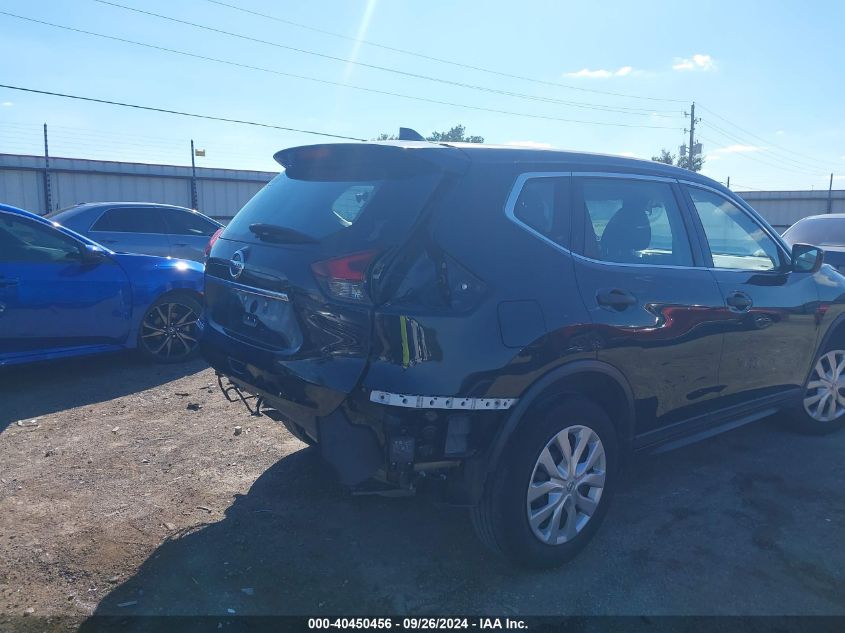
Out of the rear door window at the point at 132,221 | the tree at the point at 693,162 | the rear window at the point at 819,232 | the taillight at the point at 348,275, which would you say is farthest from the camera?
the tree at the point at 693,162

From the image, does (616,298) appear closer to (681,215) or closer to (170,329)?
(681,215)

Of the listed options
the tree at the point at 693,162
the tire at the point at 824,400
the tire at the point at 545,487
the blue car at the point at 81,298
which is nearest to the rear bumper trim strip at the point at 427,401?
the tire at the point at 545,487

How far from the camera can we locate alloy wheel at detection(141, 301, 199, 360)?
6559 millimetres

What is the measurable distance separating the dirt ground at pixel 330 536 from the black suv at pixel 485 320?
0.37m

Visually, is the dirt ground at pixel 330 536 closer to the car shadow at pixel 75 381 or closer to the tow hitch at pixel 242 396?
the car shadow at pixel 75 381

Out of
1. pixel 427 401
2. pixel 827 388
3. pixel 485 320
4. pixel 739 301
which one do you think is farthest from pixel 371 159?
pixel 827 388

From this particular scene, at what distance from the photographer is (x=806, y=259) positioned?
4543 mm

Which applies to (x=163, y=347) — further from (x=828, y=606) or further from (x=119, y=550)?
(x=828, y=606)

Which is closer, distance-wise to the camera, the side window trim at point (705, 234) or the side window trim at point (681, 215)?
the side window trim at point (681, 215)

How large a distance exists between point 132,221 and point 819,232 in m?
10.2

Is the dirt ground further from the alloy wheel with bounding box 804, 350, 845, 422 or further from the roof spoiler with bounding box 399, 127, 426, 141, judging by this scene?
the roof spoiler with bounding box 399, 127, 426, 141

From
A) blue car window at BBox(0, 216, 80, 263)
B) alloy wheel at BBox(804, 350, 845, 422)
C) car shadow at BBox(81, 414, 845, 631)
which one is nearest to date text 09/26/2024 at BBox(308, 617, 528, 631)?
car shadow at BBox(81, 414, 845, 631)

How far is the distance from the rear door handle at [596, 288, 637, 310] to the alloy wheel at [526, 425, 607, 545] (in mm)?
598

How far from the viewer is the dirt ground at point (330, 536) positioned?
2969 millimetres
